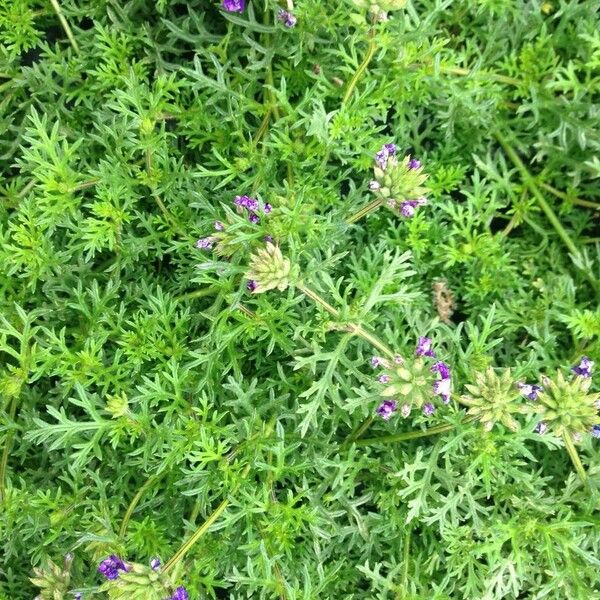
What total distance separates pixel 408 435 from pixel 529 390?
498mm

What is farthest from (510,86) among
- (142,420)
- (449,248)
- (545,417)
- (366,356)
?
(142,420)

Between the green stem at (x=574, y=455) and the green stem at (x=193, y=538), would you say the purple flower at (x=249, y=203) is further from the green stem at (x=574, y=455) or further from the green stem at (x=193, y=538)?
the green stem at (x=574, y=455)

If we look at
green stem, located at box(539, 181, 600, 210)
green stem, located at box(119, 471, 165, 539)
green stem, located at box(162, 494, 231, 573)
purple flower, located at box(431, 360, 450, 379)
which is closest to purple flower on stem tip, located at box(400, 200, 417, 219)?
purple flower, located at box(431, 360, 450, 379)

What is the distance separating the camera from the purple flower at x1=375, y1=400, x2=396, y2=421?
2.41m

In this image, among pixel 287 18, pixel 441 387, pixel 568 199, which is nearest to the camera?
pixel 441 387

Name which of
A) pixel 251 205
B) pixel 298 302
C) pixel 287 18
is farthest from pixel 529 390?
pixel 287 18

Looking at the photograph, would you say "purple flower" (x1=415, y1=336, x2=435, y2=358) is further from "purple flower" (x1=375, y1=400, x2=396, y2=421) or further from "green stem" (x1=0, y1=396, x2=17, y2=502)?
"green stem" (x1=0, y1=396, x2=17, y2=502)

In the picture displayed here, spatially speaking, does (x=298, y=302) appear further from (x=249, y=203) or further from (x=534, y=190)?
(x=534, y=190)

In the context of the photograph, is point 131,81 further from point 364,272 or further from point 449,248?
point 449,248

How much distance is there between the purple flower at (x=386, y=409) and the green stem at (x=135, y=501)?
0.88 meters

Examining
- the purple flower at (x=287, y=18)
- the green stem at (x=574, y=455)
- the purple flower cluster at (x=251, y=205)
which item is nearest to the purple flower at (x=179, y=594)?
the purple flower cluster at (x=251, y=205)

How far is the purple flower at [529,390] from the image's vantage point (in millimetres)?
2334

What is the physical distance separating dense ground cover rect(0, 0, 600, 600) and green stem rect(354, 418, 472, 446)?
1 centimetres

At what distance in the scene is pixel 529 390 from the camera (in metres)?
2.35
